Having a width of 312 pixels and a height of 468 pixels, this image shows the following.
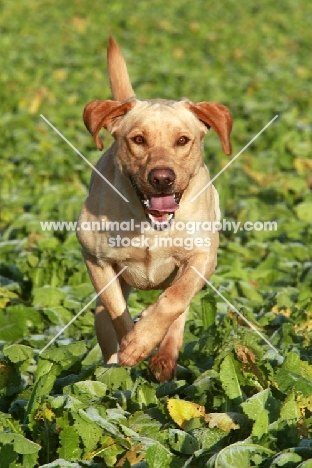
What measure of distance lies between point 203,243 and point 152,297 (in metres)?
1.99

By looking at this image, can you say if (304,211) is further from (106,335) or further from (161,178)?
(161,178)

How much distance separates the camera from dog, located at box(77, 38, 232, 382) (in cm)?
537

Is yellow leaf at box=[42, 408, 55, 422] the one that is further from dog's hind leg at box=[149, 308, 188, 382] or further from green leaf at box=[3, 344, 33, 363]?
dog's hind leg at box=[149, 308, 188, 382]

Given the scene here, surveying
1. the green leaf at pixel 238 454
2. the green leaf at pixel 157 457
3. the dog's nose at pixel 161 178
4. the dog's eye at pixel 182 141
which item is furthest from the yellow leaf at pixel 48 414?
the dog's eye at pixel 182 141

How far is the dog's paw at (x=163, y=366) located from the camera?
5.58 meters

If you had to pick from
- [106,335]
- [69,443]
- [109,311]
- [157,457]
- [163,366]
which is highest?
[157,457]

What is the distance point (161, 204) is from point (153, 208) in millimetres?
51

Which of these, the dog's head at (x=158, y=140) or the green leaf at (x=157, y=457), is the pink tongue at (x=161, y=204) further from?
the green leaf at (x=157, y=457)

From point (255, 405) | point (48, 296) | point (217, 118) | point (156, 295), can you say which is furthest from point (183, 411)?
point (156, 295)

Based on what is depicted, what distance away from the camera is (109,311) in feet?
18.7

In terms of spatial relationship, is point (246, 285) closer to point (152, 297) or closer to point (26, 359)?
point (152, 297)

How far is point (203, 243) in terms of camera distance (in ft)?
18.4

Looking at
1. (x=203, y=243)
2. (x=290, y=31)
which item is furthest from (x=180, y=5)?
(x=203, y=243)

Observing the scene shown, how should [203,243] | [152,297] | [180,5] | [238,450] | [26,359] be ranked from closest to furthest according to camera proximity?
[238,450] < [26,359] < [203,243] < [152,297] < [180,5]
